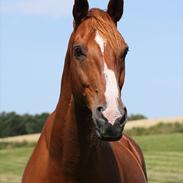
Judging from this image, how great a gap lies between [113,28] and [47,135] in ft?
3.83

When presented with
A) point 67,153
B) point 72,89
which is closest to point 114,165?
point 67,153

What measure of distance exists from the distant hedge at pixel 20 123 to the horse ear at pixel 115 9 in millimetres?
54424

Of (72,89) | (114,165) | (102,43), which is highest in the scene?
(102,43)

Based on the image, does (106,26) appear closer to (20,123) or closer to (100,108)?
(100,108)

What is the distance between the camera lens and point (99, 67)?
4039 millimetres

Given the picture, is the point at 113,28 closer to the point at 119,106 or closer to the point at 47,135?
the point at 119,106

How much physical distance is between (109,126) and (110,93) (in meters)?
0.23

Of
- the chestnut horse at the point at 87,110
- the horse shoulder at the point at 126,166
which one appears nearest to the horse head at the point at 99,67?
the chestnut horse at the point at 87,110

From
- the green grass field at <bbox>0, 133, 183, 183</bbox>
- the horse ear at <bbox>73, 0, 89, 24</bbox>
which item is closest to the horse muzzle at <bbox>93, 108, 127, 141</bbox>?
the horse ear at <bbox>73, 0, 89, 24</bbox>

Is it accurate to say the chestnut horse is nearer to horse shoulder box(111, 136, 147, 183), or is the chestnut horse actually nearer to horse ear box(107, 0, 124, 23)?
horse ear box(107, 0, 124, 23)

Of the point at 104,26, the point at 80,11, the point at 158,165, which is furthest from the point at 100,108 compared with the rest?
the point at 158,165

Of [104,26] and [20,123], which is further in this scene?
[20,123]

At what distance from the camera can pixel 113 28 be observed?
425 cm

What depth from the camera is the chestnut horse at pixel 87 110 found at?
12.7 ft
